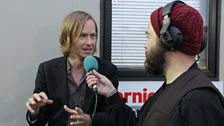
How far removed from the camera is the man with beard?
122cm

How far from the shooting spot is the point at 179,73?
143 centimetres

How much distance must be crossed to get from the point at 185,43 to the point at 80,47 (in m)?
0.95

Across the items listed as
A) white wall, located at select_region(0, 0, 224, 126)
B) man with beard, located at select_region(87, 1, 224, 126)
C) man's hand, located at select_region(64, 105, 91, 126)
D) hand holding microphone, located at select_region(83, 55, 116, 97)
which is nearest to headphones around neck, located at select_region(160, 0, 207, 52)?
man with beard, located at select_region(87, 1, 224, 126)

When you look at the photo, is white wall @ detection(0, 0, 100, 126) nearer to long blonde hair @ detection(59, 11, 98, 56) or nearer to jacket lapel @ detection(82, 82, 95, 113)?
long blonde hair @ detection(59, 11, 98, 56)

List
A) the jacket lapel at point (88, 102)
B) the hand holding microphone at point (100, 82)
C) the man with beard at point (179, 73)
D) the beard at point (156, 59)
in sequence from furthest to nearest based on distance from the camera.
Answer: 1. the jacket lapel at point (88, 102)
2. the hand holding microphone at point (100, 82)
3. the beard at point (156, 59)
4. the man with beard at point (179, 73)

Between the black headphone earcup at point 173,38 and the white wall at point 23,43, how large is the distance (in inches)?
44.6

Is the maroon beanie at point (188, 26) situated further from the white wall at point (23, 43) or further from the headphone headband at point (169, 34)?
the white wall at point (23, 43)

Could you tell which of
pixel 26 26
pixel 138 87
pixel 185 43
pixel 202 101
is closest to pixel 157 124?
pixel 202 101

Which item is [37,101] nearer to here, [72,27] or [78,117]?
[78,117]

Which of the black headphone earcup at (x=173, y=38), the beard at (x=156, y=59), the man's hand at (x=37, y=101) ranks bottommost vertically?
the man's hand at (x=37, y=101)

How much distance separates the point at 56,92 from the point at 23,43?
461mm

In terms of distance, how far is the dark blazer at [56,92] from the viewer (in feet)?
7.06

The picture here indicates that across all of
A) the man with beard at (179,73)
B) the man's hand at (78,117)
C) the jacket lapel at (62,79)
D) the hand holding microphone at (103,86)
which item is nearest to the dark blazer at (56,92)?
the jacket lapel at (62,79)

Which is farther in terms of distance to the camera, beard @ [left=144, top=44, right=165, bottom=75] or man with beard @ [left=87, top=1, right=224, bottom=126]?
beard @ [left=144, top=44, right=165, bottom=75]
